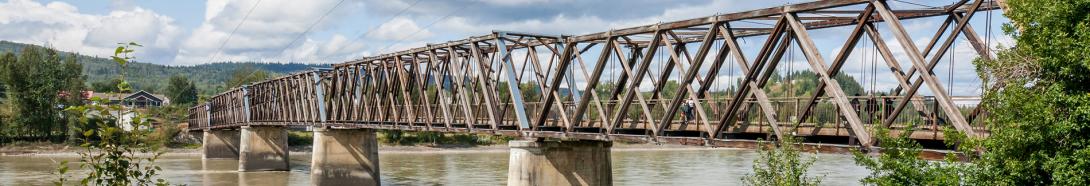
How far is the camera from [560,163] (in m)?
33.4

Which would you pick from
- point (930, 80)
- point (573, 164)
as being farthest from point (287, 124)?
point (930, 80)

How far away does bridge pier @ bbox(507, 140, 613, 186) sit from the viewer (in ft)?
109

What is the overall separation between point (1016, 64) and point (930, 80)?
142cm

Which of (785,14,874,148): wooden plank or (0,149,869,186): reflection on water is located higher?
(785,14,874,148): wooden plank

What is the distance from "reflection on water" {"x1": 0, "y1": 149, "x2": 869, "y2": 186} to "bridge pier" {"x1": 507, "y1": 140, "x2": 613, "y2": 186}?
103ft

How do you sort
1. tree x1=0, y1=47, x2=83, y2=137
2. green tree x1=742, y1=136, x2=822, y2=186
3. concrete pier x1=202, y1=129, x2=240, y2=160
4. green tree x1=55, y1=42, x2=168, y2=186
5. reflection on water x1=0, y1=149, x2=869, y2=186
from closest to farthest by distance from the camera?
1. green tree x1=55, y1=42, x2=168, y2=186
2. green tree x1=742, y1=136, x2=822, y2=186
3. reflection on water x1=0, y1=149, x2=869, y2=186
4. concrete pier x1=202, y1=129, x2=240, y2=160
5. tree x1=0, y1=47, x2=83, y2=137

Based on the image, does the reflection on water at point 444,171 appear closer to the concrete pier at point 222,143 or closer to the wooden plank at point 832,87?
the concrete pier at point 222,143

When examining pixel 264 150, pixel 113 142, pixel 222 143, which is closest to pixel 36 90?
pixel 222 143

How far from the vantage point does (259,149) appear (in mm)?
80438

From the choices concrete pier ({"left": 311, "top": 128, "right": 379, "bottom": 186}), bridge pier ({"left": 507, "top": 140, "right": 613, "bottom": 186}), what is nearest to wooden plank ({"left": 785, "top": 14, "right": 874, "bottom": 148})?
bridge pier ({"left": 507, "top": 140, "right": 613, "bottom": 186})

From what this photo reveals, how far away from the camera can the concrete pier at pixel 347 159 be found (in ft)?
183

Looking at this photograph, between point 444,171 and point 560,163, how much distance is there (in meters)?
48.3

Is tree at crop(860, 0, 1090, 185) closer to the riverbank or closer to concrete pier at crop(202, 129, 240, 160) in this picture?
the riverbank

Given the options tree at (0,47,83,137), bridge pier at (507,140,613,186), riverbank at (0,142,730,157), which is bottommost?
riverbank at (0,142,730,157)
